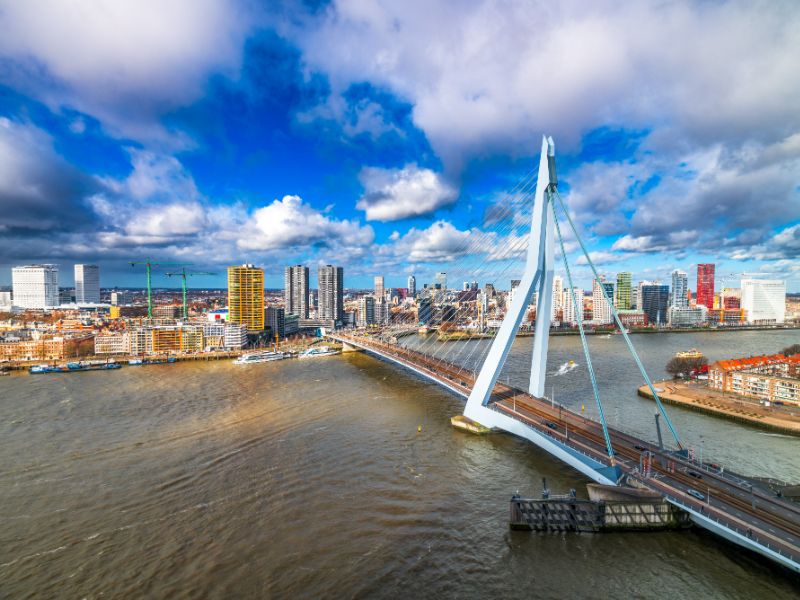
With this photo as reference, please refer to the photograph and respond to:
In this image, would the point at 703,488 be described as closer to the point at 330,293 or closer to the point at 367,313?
the point at 367,313

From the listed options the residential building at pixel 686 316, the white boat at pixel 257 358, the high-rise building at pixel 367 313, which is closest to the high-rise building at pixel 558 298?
the residential building at pixel 686 316

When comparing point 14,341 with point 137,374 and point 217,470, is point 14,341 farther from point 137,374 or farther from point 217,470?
point 217,470

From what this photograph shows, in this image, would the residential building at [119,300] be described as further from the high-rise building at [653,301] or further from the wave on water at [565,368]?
the high-rise building at [653,301]

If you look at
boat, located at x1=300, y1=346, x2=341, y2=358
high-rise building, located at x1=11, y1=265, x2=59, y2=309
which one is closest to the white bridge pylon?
boat, located at x1=300, y1=346, x2=341, y2=358

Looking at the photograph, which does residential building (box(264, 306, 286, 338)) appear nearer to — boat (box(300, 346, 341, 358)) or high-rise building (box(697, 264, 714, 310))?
boat (box(300, 346, 341, 358))

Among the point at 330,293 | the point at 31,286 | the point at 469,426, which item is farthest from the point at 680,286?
the point at 31,286

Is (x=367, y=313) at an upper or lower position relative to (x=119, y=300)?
lower
